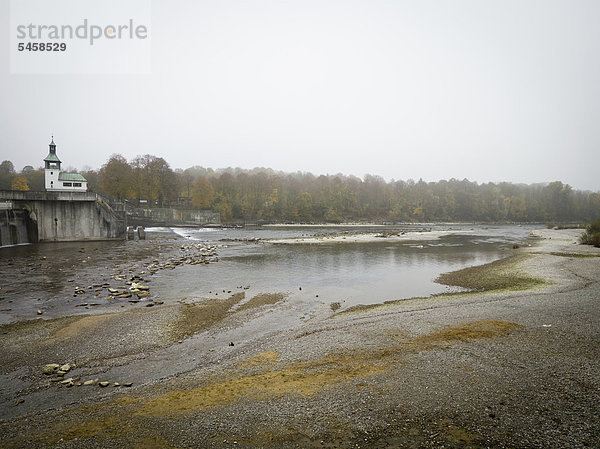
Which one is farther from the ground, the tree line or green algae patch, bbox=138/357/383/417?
the tree line

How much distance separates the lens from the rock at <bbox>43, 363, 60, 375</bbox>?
10.7 meters

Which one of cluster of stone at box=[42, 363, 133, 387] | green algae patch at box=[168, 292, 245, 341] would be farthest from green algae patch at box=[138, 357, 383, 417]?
green algae patch at box=[168, 292, 245, 341]

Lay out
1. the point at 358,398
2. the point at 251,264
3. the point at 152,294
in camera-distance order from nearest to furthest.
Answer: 1. the point at 358,398
2. the point at 152,294
3. the point at 251,264

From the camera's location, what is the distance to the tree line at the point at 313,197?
10444 centimetres

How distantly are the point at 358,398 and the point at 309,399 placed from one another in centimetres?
123

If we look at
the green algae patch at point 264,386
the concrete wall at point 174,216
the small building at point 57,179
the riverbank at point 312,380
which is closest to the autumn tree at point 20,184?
the concrete wall at point 174,216

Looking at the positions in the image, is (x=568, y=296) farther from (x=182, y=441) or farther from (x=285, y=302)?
(x=182, y=441)

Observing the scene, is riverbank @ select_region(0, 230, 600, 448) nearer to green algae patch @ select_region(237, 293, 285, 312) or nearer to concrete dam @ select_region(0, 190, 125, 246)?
green algae patch @ select_region(237, 293, 285, 312)

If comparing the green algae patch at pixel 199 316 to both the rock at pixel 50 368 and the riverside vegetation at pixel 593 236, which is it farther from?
the riverside vegetation at pixel 593 236

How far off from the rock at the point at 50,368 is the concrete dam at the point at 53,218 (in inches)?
1808

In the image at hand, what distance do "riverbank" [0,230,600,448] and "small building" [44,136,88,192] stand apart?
62828 millimetres

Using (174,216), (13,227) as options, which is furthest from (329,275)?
(174,216)

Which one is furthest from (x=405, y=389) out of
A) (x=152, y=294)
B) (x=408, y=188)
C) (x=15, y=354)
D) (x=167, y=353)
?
(x=408, y=188)

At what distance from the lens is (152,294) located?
21.7 m
